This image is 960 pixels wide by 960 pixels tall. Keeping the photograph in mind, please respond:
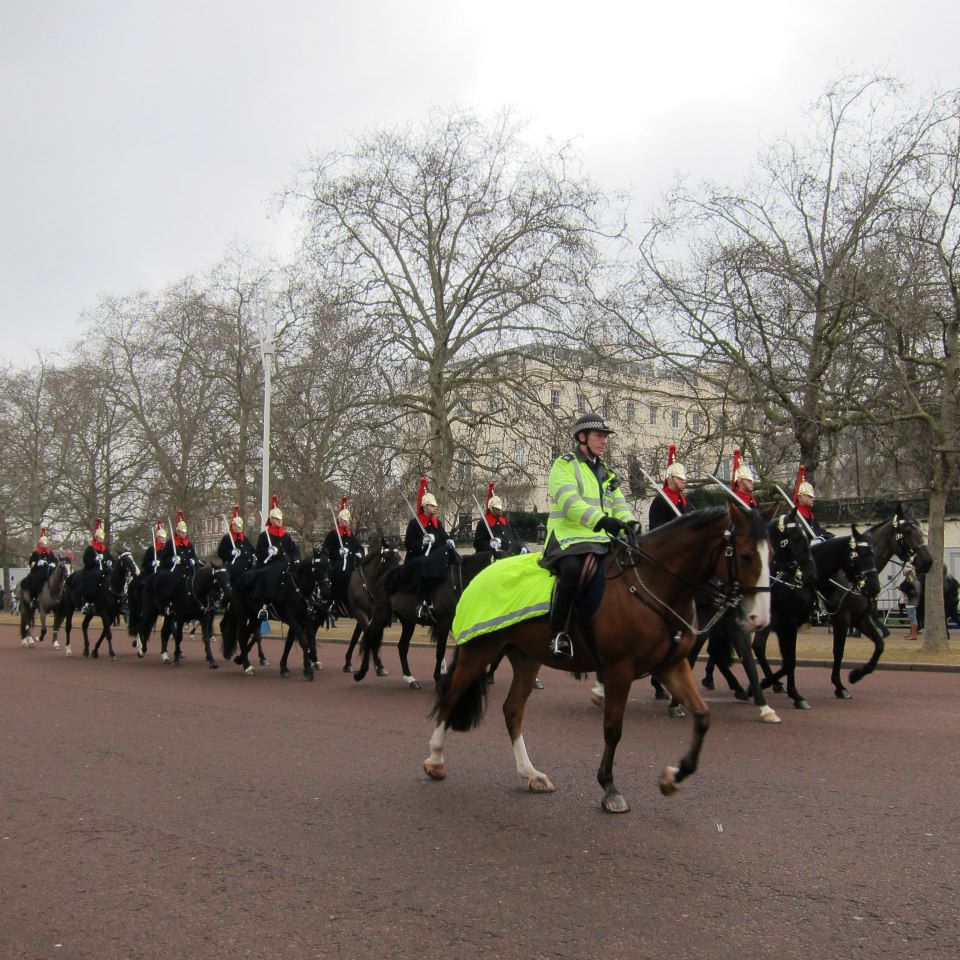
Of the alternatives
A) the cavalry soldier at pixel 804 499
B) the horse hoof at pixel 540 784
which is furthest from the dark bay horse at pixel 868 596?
the horse hoof at pixel 540 784

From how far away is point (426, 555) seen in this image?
49.1 ft

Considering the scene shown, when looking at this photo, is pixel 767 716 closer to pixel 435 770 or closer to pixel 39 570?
pixel 435 770

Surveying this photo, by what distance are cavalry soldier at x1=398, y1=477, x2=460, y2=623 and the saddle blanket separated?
6444 millimetres

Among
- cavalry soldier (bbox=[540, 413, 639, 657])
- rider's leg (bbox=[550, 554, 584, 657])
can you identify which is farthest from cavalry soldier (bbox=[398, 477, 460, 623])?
rider's leg (bbox=[550, 554, 584, 657])

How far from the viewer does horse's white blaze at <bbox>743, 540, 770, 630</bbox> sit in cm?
704

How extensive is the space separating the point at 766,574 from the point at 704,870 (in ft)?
7.33

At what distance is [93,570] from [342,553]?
282 inches

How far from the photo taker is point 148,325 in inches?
1817

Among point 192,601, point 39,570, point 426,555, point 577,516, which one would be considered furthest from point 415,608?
point 39,570

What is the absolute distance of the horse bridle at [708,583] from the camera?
7211mm

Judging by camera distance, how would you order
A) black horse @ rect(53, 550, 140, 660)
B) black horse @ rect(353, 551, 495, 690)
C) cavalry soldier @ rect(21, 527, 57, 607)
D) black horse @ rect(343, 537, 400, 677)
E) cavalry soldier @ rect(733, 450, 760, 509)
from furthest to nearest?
cavalry soldier @ rect(21, 527, 57, 607) → black horse @ rect(53, 550, 140, 660) → black horse @ rect(343, 537, 400, 677) → black horse @ rect(353, 551, 495, 690) → cavalry soldier @ rect(733, 450, 760, 509)

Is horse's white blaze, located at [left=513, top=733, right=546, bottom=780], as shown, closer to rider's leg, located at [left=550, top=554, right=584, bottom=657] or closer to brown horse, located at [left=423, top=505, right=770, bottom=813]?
brown horse, located at [left=423, top=505, right=770, bottom=813]

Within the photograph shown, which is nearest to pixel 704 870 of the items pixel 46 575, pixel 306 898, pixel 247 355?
pixel 306 898

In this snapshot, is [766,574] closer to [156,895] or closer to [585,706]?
[156,895]
